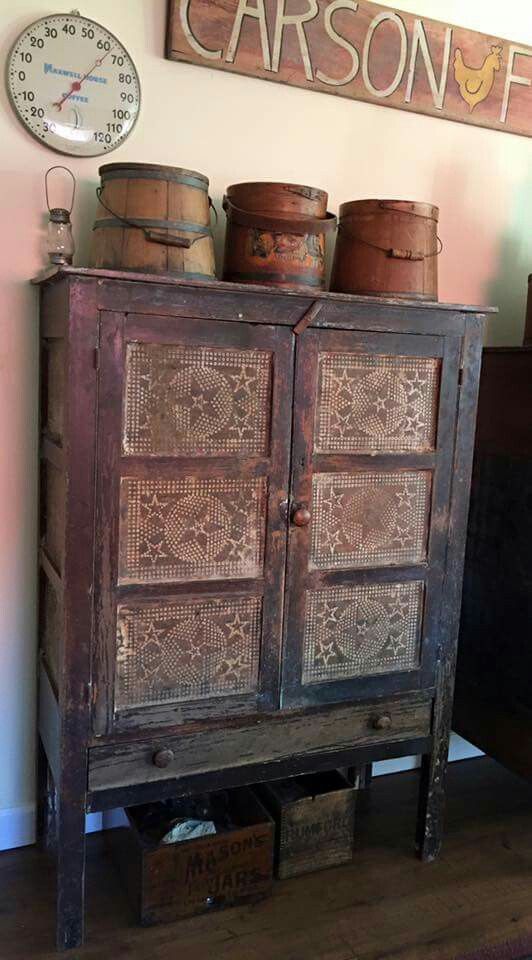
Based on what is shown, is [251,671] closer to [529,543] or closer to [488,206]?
[529,543]

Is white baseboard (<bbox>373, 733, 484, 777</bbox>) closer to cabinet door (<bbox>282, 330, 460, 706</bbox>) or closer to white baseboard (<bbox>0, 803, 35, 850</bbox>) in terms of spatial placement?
cabinet door (<bbox>282, 330, 460, 706</bbox>)

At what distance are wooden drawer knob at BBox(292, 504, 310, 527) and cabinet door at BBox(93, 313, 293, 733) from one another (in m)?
0.04

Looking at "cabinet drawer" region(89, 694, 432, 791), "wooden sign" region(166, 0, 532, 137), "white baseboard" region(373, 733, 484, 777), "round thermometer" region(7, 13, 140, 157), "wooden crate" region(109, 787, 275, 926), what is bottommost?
"white baseboard" region(373, 733, 484, 777)

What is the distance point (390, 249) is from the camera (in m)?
2.04

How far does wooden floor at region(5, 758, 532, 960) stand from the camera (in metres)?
1.88

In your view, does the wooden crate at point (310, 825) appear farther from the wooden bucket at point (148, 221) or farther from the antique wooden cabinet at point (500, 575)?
the wooden bucket at point (148, 221)

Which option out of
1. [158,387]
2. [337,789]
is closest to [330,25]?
[158,387]

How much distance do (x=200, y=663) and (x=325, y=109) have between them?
1579mm

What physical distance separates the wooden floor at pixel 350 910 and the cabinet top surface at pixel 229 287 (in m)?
1.53

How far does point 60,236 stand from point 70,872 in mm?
1521

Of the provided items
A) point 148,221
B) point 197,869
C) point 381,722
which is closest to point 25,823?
point 197,869

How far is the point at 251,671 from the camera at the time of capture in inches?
75.9

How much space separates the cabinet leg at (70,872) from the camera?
180cm

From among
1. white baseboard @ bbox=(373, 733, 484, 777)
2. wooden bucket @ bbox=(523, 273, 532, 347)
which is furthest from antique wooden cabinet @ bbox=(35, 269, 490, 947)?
white baseboard @ bbox=(373, 733, 484, 777)
